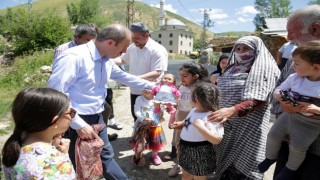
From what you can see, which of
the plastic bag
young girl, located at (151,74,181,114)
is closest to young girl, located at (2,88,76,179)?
the plastic bag

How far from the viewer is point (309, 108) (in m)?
1.80

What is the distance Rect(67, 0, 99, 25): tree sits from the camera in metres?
50.5

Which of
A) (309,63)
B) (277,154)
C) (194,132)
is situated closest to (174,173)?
(194,132)

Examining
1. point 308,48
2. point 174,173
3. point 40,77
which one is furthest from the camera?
point 40,77

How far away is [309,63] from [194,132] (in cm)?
121

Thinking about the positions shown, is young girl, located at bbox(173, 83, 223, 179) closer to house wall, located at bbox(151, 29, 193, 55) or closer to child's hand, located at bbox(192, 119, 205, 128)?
child's hand, located at bbox(192, 119, 205, 128)

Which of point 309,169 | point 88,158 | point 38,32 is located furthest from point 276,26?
point 38,32

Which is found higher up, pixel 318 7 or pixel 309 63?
pixel 318 7

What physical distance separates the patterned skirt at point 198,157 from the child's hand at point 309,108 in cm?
108

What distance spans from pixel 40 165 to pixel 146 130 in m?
2.47

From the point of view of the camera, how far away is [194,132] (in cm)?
266

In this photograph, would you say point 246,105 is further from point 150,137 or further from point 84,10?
point 84,10

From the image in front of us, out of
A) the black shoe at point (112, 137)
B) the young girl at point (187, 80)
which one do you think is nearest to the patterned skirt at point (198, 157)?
the young girl at point (187, 80)

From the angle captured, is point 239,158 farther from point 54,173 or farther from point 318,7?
point 54,173
